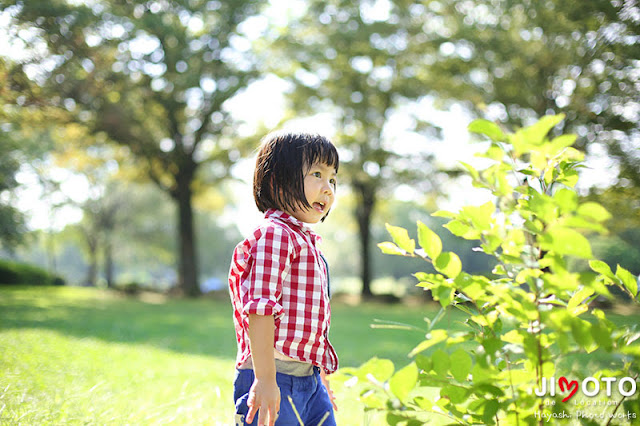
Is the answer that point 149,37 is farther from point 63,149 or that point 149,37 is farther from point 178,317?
point 178,317

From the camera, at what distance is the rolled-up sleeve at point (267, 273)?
154cm

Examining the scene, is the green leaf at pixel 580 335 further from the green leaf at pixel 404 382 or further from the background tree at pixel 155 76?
the background tree at pixel 155 76

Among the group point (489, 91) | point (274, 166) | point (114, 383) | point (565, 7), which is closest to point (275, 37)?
point (489, 91)

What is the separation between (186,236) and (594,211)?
59.8 feet

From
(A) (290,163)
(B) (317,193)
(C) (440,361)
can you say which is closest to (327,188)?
(B) (317,193)

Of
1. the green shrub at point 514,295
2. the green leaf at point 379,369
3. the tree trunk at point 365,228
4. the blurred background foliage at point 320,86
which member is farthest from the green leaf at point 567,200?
the tree trunk at point 365,228

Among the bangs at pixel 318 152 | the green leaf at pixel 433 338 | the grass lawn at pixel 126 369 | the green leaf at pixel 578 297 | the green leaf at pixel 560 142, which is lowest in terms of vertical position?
the grass lawn at pixel 126 369

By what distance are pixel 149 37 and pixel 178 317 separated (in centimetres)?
948

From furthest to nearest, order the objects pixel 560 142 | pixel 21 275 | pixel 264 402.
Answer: pixel 21 275 → pixel 264 402 → pixel 560 142

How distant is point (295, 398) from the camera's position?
169 cm

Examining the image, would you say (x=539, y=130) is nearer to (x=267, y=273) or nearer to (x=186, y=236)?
(x=267, y=273)

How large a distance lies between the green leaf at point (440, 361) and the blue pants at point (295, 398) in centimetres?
65

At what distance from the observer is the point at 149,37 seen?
15.8 metres

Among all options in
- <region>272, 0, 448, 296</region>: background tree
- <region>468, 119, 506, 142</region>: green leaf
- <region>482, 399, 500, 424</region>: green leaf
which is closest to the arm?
<region>482, 399, 500, 424</region>: green leaf
